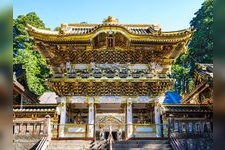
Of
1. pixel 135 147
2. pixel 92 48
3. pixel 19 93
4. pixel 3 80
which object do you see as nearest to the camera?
pixel 3 80

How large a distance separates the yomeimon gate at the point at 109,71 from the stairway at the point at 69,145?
250 centimetres

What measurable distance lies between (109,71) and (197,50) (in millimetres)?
20002

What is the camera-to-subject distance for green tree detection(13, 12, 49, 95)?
34.1 metres

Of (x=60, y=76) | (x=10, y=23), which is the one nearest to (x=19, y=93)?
(x=60, y=76)

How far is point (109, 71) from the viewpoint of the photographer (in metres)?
18.0

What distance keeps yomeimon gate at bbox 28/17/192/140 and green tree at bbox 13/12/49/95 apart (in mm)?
11526

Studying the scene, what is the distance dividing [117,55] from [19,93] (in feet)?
25.8

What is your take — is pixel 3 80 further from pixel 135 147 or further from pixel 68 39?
pixel 68 39

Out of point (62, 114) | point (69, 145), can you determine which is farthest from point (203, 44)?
point (69, 145)

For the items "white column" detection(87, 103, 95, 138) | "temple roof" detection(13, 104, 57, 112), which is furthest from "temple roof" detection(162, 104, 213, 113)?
"temple roof" detection(13, 104, 57, 112)

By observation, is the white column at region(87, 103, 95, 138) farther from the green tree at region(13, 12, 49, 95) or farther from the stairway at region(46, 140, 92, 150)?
the green tree at region(13, 12, 49, 95)

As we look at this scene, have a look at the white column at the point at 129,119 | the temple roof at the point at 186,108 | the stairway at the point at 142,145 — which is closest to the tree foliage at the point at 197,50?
the temple roof at the point at 186,108

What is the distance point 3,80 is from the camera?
46.9 inches

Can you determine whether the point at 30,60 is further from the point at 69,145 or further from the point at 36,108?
the point at 69,145
